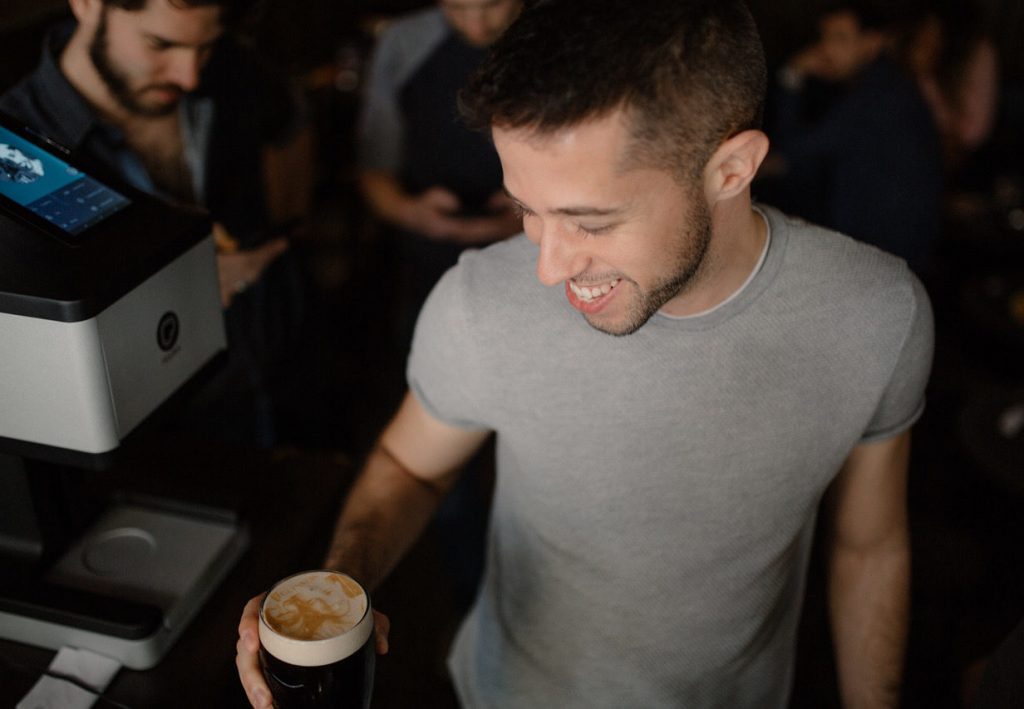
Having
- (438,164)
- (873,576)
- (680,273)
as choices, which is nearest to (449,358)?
(680,273)

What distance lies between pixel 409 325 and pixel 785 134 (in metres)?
1.73

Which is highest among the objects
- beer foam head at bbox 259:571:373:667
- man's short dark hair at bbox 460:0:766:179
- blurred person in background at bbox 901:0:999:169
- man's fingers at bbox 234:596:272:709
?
man's short dark hair at bbox 460:0:766:179

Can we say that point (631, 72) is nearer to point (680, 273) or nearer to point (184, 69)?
point (680, 273)

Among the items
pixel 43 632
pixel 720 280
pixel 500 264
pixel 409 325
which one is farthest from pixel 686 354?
pixel 409 325

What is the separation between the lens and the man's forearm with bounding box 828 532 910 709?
1.33 m

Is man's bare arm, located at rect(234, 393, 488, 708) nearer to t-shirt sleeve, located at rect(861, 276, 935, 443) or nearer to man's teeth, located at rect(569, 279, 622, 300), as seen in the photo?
man's teeth, located at rect(569, 279, 622, 300)

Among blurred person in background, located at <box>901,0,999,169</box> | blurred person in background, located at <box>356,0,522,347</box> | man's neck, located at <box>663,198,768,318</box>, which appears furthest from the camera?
blurred person in background, located at <box>901,0,999,169</box>

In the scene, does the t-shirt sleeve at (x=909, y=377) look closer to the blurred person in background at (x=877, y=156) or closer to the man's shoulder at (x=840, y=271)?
the man's shoulder at (x=840, y=271)

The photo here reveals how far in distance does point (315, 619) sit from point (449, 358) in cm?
41

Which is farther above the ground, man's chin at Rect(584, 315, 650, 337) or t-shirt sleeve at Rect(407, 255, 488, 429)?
man's chin at Rect(584, 315, 650, 337)

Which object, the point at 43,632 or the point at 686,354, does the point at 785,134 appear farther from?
the point at 43,632

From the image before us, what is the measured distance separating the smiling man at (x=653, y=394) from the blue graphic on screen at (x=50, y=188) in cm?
43

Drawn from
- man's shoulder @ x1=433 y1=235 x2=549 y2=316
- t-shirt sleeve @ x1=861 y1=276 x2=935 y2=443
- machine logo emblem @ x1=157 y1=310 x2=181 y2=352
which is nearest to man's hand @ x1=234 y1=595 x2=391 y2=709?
machine logo emblem @ x1=157 y1=310 x2=181 y2=352

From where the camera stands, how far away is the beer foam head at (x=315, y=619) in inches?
35.2
